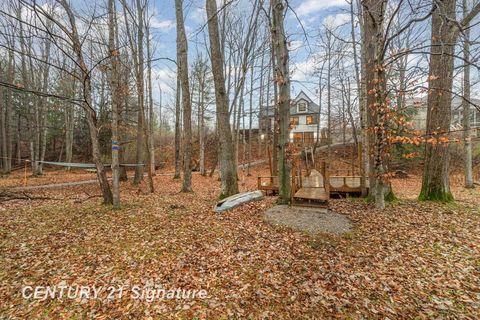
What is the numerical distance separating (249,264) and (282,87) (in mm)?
4028

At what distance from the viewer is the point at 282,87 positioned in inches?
199

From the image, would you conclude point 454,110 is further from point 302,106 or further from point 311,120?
point 302,106

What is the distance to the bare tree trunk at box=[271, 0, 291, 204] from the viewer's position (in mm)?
4910

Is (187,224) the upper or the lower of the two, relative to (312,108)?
lower

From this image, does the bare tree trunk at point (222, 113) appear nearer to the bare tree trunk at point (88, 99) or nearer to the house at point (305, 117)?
the bare tree trunk at point (88, 99)

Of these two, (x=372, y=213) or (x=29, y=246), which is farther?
(x=372, y=213)

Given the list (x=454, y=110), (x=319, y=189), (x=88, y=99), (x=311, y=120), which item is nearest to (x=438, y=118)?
(x=454, y=110)

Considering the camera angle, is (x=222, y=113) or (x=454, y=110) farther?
(x=222, y=113)

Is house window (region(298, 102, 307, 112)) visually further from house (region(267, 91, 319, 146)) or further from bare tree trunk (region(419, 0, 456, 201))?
bare tree trunk (region(419, 0, 456, 201))

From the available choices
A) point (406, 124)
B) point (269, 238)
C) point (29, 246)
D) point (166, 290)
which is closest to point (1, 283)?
point (29, 246)

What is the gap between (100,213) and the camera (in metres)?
5.02

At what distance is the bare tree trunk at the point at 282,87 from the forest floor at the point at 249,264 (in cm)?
121

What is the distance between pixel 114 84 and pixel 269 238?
5.32 m

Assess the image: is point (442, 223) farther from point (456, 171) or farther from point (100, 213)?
point (456, 171)
